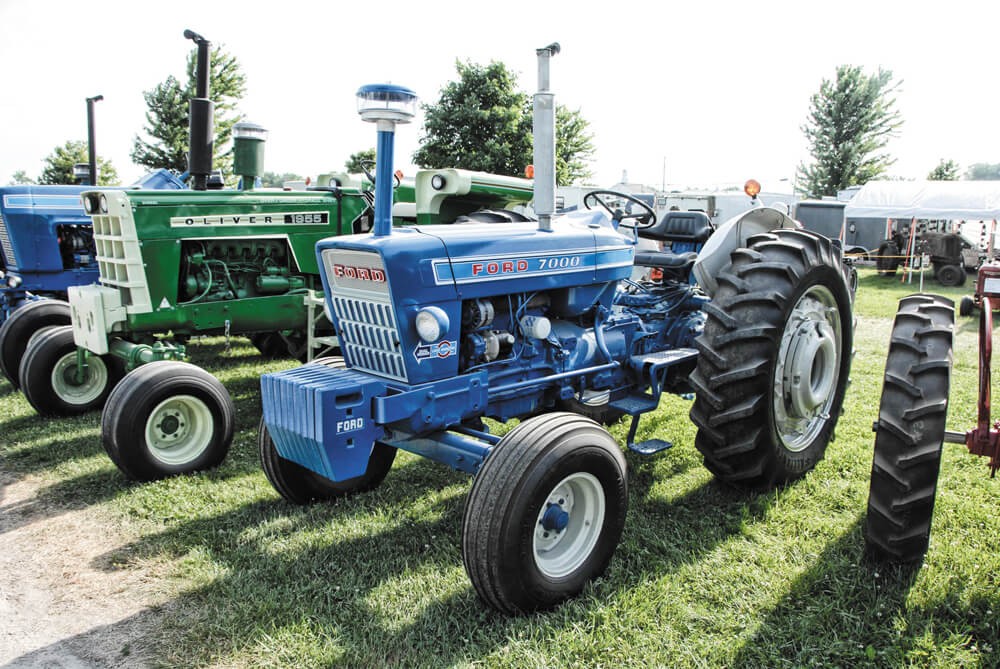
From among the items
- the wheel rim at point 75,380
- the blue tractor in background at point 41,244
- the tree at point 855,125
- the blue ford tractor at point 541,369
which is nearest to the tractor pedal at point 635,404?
the blue ford tractor at point 541,369

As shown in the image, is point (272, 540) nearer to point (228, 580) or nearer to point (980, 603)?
point (228, 580)

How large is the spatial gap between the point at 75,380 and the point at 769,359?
5085 millimetres

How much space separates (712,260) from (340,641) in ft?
9.41

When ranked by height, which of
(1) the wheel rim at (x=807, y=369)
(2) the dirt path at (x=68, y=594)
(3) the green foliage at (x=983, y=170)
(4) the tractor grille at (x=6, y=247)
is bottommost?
(2) the dirt path at (x=68, y=594)

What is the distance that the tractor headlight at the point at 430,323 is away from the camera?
300 cm

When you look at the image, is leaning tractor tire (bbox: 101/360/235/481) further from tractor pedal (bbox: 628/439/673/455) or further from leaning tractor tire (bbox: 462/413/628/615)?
tractor pedal (bbox: 628/439/673/455)

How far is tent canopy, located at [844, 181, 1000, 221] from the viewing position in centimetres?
1505

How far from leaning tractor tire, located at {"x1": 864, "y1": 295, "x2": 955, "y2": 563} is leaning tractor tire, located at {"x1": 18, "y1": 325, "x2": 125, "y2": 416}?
5.29 metres

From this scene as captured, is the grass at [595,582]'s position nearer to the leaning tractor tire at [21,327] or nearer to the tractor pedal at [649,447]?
the tractor pedal at [649,447]

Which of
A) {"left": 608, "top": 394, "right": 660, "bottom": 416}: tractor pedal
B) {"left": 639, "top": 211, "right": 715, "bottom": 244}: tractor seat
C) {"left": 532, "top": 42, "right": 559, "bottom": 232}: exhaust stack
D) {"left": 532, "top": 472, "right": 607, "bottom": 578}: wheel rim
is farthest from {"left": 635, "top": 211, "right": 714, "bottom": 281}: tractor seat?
{"left": 532, "top": 472, "right": 607, "bottom": 578}: wheel rim

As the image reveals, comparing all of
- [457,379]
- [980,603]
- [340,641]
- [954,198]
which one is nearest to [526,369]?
[457,379]

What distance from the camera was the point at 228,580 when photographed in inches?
121

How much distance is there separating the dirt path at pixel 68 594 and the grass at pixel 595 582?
0.31 ft

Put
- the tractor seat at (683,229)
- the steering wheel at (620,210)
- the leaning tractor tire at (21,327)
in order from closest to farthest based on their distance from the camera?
the steering wheel at (620,210), the tractor seat at (683,229), the leaning tractor tire at (21,327)
